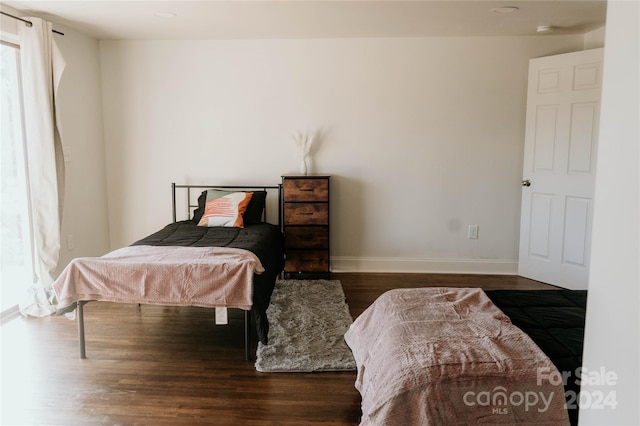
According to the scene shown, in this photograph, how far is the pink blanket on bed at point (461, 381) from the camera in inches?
66.6

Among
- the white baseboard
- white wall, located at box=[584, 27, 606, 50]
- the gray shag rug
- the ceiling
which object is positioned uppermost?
the ceiling

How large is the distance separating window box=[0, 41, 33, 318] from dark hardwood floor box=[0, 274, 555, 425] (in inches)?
19.3

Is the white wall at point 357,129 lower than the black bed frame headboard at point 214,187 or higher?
higher

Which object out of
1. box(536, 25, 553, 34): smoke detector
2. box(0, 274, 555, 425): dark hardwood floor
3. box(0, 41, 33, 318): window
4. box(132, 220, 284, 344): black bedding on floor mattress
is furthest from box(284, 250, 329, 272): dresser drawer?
box(536, 25, 553, 34): smoke detector

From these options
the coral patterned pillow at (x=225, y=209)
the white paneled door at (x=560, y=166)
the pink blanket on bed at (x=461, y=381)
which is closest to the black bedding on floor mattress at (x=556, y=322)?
the pink blanket on bed at (x=461, y=381)

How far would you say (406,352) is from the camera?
1833 millimetres

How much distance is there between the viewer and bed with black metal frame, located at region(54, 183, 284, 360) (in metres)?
2.83

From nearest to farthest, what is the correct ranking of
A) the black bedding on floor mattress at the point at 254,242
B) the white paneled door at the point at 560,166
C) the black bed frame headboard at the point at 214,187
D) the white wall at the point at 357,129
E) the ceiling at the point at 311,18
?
the black bedding on floor mattress at the point at 254,242 → the ceiling at the point at 311,18 → the white paneled door at the point at 560,166 → the white wall at the point at 357,129 → the black bed frame headboard at the point at 214,187

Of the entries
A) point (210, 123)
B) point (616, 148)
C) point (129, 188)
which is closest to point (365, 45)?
point (210, 123)

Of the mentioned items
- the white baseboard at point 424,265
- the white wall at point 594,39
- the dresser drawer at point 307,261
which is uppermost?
the white wall at point 594,39

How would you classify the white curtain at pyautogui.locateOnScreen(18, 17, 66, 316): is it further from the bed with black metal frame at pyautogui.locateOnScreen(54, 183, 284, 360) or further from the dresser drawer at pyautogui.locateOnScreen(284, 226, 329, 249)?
the dresser drawer at pyautogui.locateOnScreen(284, 226, 329, 249)

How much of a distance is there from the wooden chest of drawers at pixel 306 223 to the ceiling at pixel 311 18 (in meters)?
1.37

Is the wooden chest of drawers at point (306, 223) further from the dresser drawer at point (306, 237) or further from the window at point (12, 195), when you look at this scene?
the window at point (12, 195)

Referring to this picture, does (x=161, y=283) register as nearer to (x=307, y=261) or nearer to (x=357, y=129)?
(x=307, y=261)
